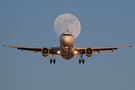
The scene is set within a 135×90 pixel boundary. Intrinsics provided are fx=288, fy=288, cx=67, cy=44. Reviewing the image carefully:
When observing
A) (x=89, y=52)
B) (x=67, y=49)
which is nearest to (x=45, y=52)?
(x=67, y=49)

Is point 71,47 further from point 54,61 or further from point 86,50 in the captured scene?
point 54,61

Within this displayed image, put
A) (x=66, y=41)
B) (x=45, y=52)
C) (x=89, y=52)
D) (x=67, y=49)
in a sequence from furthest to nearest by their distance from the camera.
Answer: (x=89, y=52) → (x=45, y=52) → (x=67, y=49) → (x=66, y=41)

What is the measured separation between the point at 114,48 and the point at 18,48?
19812 mm

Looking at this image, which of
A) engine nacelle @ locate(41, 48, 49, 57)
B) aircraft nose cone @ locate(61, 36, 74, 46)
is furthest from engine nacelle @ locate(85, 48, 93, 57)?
engine nacelle @ locate(41, 48, 49, 57)

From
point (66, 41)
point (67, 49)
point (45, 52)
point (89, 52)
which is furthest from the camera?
point (89, 52)

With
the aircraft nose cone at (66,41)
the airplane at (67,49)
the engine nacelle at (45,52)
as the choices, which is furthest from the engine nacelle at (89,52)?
the engine nacelle at (45,52)

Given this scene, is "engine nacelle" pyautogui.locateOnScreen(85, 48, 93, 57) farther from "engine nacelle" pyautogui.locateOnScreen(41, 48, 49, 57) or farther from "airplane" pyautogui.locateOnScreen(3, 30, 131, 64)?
"engine nacelle" pyautogui.locateOnScreen(41, 48, 49, 57)

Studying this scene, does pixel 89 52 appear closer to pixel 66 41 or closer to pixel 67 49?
pixel 67 49

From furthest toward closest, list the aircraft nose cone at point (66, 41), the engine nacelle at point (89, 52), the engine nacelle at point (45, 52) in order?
the engine nacelle at point (89, 52) < the engine nacelle at point (45, 52) < the aircraft nose cone at point (66, 41)

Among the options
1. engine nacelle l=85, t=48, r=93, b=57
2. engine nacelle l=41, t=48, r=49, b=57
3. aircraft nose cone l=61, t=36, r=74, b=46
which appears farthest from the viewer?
engine nacelle l=85, t=48, r=93, b=57

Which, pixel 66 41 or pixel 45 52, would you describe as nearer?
pixel 66 41

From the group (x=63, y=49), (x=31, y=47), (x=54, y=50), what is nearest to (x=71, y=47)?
(x=63, y=49)

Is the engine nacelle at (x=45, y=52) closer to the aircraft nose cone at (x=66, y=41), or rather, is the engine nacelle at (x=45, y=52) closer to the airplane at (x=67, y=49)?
the airplane at (x=67, y=49)

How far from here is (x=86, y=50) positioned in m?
55.9
